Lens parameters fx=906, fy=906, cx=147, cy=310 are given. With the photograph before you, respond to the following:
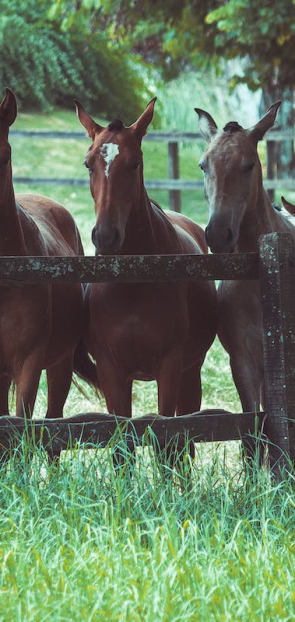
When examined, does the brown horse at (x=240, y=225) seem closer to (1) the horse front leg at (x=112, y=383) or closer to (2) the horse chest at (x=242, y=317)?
(2) the horse chest at (x=242, y=317)

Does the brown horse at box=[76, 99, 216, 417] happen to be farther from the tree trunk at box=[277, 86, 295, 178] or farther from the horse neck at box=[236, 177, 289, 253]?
the tree trunk at box=[277, 86, 295, 178]

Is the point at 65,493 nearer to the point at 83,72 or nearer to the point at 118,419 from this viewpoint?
the point at 118,419

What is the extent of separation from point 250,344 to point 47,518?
156cm

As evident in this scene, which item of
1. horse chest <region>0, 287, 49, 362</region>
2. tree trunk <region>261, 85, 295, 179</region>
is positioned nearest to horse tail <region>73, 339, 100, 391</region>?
horse chest <region>0, 287, 49, 362</region>

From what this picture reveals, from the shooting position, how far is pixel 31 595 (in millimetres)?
2672

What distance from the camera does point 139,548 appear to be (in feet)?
10.0

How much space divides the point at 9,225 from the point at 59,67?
15.3m

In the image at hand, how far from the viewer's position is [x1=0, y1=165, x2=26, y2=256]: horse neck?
420 centimetres

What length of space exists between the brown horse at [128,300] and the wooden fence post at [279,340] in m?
0.56

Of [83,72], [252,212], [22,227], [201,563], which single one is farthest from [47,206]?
[83,72]

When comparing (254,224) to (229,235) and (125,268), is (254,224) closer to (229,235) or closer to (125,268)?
(229,235)

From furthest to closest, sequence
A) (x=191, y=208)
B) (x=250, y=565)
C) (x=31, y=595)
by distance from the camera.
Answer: (x=191, y=208), (x=250, y=565), (x=31, y=595)

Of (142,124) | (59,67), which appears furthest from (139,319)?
(59,67)

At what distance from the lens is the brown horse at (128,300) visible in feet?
13.9
